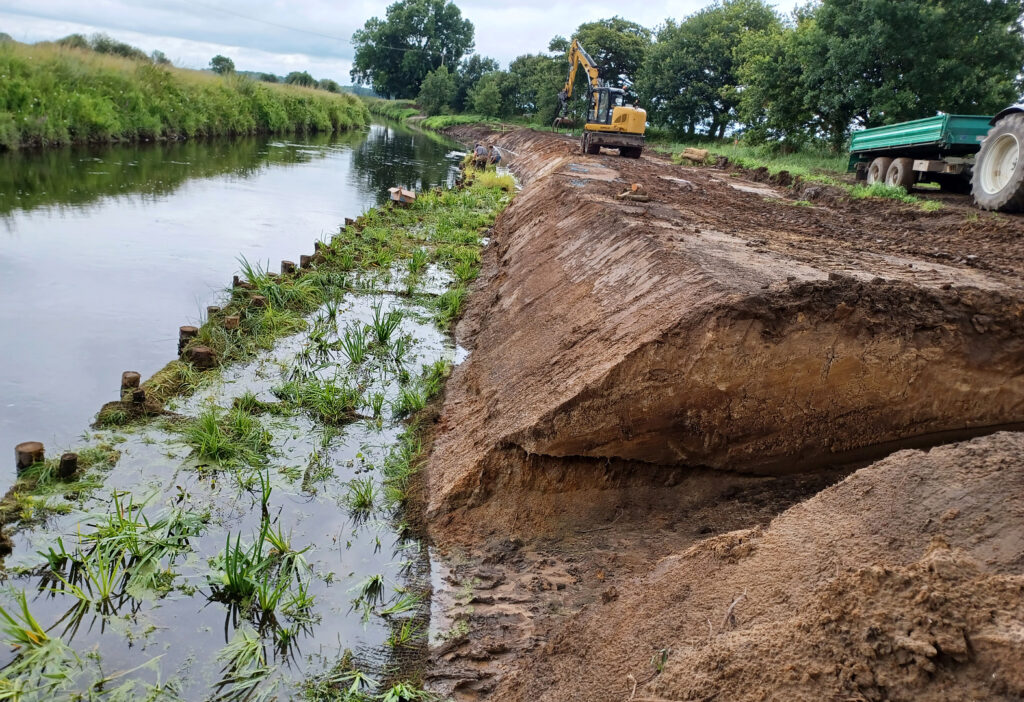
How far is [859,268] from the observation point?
601cm

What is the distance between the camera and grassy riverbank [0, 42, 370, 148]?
1686 cm

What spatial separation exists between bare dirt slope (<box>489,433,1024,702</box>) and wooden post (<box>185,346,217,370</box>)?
181 inches

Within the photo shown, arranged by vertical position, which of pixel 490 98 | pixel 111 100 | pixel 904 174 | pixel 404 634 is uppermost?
pixel 490 98

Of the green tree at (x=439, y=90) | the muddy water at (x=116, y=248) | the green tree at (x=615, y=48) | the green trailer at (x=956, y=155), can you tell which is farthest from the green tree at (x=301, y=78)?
the green trailer at (x=956, y=155)

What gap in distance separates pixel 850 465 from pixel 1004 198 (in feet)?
27.9

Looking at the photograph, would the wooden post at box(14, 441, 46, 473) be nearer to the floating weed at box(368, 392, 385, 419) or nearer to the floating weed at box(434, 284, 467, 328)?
the floating weed at box(368, 392, 385, 419)

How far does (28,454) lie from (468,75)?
68682mm

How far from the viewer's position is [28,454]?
4707 mm

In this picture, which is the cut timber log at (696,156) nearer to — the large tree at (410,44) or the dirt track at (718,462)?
the dirt track at (718,462)

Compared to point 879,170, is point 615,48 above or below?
above

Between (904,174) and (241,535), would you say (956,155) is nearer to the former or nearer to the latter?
(904,174)

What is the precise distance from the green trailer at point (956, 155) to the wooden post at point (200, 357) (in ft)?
36.6

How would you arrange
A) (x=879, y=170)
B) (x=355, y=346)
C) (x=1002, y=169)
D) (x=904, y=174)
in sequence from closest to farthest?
(x=355, y=346) → (x=1002, y=169) → (x=904, y=174) → (x=879, y=170)

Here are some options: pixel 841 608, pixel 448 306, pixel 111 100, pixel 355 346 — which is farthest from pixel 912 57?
pixel 111 100
